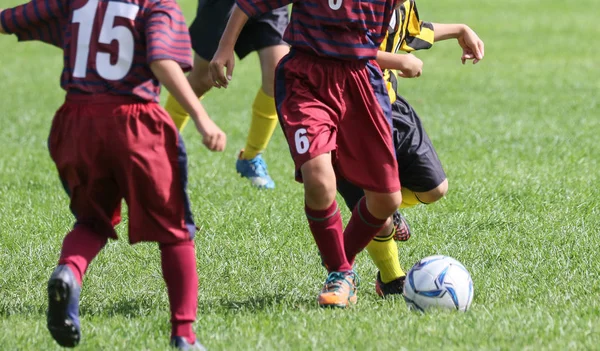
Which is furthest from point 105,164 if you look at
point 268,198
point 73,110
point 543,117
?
point 543,117

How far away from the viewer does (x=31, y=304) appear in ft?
Answer: 14.5

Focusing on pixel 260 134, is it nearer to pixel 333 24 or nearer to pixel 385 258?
pixel 385 258

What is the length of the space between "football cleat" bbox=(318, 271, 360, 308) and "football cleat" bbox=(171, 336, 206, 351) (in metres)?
0.81

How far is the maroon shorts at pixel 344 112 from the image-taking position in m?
4.21

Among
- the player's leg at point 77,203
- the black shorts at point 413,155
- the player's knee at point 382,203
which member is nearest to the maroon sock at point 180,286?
the player's leg at point 77,203

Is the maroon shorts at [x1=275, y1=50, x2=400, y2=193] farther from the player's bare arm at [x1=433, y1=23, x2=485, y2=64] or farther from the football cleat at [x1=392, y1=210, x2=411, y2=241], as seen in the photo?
the football cleat at [x1=392, y1=210, x2=411, y2=241]

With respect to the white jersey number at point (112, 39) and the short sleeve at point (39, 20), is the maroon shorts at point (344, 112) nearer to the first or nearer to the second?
the white jersey number at point (112, 39)

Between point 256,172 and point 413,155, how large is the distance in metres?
2.70

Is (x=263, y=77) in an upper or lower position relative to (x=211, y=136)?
lower

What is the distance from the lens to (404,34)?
4.75 m

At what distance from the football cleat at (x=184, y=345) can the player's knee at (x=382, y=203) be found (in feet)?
3.67

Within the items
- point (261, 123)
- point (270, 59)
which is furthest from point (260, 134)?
point (270, 59)

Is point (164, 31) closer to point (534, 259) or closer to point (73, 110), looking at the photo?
point (73, 110)

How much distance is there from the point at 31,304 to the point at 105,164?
1.12 m
